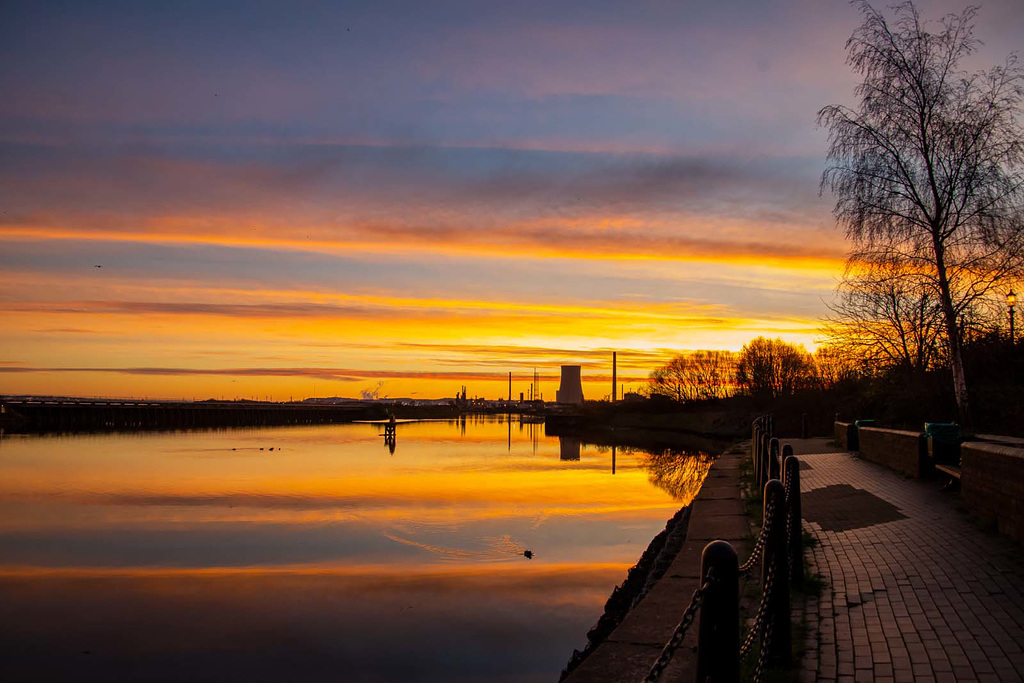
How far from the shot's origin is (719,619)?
10.7 ft

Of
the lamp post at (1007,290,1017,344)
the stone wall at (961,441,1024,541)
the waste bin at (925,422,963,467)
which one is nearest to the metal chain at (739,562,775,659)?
the stone wall at (961,441,1024,541)

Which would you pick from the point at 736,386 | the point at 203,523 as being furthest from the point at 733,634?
the point at 736,386

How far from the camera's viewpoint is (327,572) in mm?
12367

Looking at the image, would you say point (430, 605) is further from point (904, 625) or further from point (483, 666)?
point (904, 625)

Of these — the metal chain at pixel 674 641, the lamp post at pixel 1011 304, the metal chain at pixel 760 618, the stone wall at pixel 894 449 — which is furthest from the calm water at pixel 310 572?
the lamp post at pixel 1011 304

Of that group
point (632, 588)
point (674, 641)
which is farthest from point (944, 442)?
point (674, 641)

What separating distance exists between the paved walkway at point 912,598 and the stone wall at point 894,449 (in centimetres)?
274

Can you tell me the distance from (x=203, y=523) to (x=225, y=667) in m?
9.59

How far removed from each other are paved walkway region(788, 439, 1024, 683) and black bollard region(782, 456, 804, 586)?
30 cm

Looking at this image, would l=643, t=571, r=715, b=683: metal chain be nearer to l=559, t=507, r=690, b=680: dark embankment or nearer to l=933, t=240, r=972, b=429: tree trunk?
l=559, t=507, r=690, b=680: dark embankment

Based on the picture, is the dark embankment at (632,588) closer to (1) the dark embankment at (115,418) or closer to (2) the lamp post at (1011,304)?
(2) the lamp post at (1011,304)

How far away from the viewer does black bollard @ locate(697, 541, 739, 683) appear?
3215mm

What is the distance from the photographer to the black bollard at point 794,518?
21.2 feet

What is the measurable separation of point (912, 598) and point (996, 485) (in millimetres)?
3451
